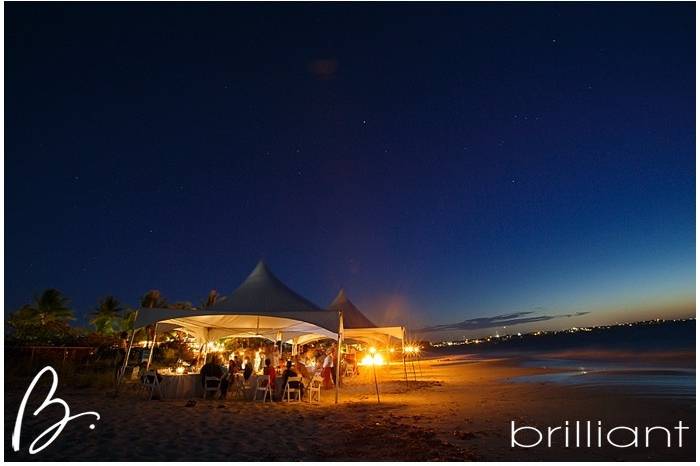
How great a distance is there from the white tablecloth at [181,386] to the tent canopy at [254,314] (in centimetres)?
141

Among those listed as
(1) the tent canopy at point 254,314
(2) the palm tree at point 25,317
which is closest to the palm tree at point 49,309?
(2) the palm tree at point 25,317

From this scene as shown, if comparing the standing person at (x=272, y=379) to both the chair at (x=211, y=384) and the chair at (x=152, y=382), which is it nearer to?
the chair at (x=211, y=384)

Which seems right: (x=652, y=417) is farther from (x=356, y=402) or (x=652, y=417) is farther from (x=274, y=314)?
(x=274, y=314)

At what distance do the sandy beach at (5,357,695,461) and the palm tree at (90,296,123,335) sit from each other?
28.1 metres

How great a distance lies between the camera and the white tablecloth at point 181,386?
11000 mm

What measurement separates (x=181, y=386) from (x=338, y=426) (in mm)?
5195

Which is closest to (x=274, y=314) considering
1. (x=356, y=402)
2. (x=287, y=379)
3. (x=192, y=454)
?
(x=287, y=379)

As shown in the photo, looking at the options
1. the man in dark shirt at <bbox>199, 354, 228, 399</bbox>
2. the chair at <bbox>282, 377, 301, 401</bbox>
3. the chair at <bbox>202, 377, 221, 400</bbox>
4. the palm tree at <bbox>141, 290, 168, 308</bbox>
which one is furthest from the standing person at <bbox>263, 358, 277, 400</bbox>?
the palm tree at <bbox>141, 290, 168, 308</bbox>

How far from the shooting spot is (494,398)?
11.7 meters

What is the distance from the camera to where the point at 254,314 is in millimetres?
11547

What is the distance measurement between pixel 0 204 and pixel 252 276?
29.1 feet

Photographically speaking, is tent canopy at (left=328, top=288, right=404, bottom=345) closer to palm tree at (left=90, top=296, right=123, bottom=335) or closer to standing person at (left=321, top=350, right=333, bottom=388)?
standing person at (left=321, top=350, right=333, bottom=388)

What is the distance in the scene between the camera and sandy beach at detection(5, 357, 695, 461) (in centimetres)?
586

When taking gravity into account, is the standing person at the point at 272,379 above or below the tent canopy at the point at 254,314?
below
